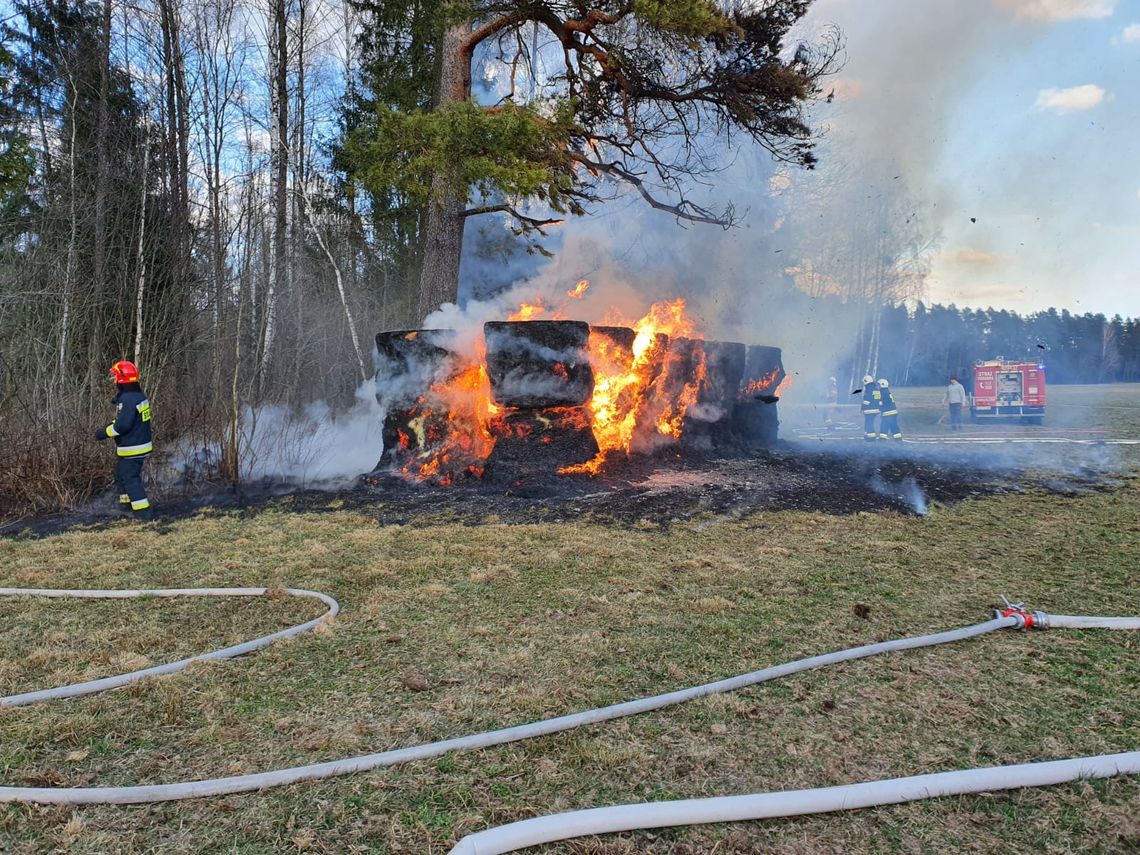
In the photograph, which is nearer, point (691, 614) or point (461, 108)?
point (691, 614)

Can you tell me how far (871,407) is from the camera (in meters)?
15.5

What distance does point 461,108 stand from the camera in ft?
26.1

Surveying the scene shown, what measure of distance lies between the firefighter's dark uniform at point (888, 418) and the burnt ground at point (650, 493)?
452cm

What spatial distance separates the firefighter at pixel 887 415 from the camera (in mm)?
14961

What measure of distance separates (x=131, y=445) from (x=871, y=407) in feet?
47.2

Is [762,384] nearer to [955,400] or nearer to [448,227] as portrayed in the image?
[448,227]

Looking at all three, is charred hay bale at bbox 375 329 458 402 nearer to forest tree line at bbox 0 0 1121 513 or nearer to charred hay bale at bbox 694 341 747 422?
forest tree line at bbox 0 0 1121 513

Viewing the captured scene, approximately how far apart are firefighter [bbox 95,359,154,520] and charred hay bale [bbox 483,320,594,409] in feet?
13.1

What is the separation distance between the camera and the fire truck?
19000mm

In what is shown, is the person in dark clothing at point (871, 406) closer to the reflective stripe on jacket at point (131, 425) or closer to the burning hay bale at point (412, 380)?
the burning hay bale at point (412, 380)

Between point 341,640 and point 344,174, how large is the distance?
1778 centimetres

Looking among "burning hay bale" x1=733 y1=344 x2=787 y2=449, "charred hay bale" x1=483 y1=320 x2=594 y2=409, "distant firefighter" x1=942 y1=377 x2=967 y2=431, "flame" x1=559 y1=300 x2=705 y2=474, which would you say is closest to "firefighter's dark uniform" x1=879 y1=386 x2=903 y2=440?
"burning hay bale" x1=733 y1=344 x2=787 y2=449

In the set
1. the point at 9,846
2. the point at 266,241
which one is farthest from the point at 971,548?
the point at 266,241

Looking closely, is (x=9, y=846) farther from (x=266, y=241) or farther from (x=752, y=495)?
(x=266, y=241)
